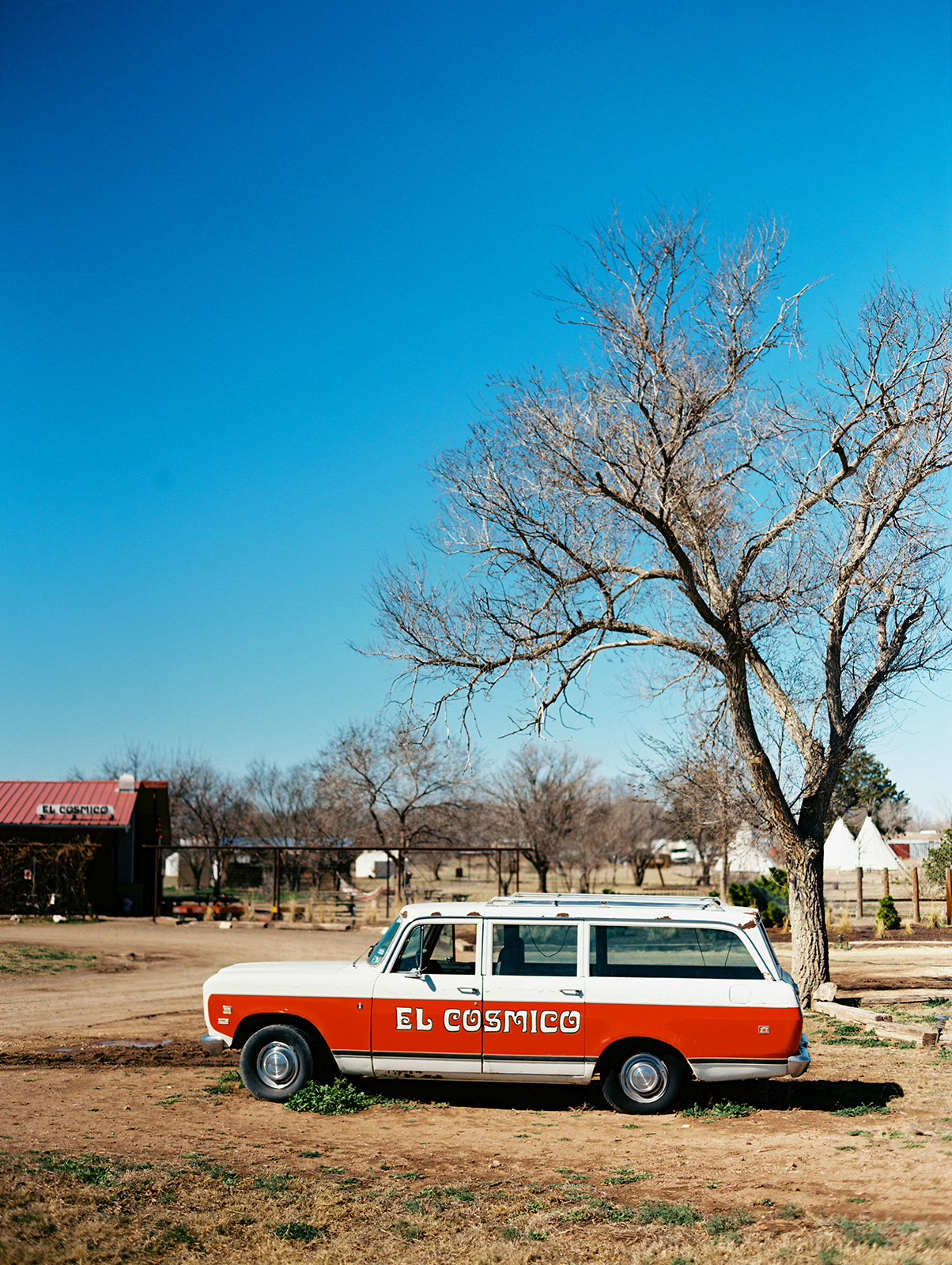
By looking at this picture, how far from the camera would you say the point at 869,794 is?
241ft

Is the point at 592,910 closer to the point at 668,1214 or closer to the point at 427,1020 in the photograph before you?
the point at 427,1020

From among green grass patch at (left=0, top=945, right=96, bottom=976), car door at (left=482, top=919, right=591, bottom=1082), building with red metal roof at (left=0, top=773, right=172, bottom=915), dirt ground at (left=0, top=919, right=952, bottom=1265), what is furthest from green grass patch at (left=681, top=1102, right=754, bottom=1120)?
building with red metal roof at (left=0, top=773, right=172, bottom=915)

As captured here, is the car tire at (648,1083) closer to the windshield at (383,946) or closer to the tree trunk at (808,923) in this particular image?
the windshield at (383,946)

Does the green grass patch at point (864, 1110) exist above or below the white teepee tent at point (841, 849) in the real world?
below

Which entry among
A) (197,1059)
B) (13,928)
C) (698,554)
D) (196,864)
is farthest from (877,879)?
(197,1059)

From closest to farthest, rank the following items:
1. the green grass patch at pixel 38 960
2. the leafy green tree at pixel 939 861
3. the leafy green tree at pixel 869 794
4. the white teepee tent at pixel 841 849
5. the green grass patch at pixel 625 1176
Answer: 1. the green grass patch at pixel 625 1176
2. the green grass patch at pixel 38 960
3. the leafy green tree at pixel 939 861
4. the white teepee tent at pixel 841 849
5. the leafy green tree at pixel 869 794

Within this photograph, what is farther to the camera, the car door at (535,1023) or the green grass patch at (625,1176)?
the car door at (535,1023)

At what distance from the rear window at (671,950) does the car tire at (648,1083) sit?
655mm

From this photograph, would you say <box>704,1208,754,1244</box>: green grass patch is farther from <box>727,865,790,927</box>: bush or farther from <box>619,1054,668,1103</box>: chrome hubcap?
<box>727,865,790,927</box>: bush

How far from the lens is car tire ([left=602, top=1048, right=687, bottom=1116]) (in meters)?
9.05

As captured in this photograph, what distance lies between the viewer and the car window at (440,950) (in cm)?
934

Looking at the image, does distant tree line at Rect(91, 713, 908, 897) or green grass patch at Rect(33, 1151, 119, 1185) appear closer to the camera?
green grass patch at Rect(33, 1151, 119, 1185)

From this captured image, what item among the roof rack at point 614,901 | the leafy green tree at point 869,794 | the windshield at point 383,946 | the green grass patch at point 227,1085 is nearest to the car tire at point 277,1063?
the green grass patch at point 227,1085

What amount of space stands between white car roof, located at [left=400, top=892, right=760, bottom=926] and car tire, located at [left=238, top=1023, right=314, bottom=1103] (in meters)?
1.39
